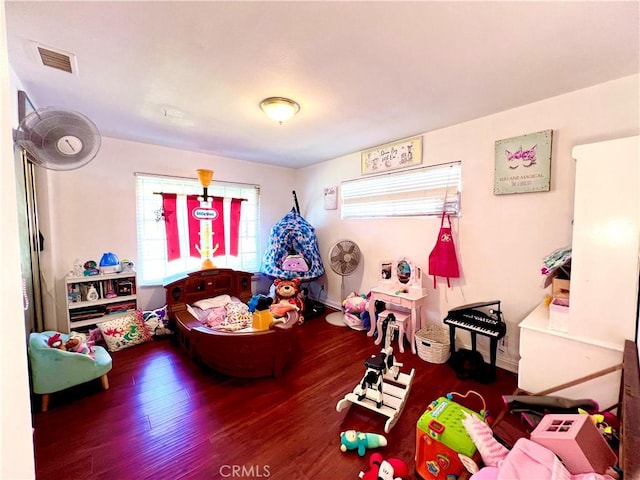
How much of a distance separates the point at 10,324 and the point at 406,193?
3167mm

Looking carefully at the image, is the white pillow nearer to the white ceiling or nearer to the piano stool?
the piano stool

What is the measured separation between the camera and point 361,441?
5.15 ft

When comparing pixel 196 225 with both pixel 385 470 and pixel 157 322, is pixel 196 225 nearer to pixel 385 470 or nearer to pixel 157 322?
pixel 157 322

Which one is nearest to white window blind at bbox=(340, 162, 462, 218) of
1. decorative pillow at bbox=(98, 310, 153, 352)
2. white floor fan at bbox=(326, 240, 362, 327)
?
white floor fan at bbox=(326, 240, 362, 327)

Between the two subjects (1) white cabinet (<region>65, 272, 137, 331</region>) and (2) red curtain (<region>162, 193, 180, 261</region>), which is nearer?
(1) white cabinet (<region>65, 272, 137, 331</region>)

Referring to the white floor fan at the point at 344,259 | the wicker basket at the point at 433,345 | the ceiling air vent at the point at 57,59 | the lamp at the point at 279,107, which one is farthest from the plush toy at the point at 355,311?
the ceiling air vent at the point at 57,59

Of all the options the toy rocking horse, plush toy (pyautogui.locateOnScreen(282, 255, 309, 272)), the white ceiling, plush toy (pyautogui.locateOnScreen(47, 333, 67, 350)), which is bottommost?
the toy rocking horse

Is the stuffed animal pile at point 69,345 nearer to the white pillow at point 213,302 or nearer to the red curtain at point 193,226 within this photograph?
the white pillow at point 213,302

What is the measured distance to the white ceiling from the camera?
1.25m

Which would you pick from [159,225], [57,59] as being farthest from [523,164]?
[159,225]

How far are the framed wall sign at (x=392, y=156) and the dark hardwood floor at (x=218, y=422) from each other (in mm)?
2174

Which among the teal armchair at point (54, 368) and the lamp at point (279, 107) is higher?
the lamp at point (279, 107)

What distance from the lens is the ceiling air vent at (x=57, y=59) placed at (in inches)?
60.7

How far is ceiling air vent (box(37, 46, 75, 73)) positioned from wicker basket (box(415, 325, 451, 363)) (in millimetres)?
3454
